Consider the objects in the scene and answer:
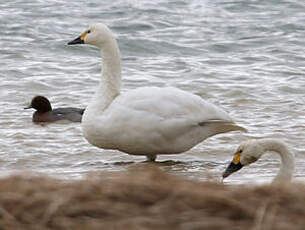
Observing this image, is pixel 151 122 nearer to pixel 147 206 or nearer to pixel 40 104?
pixel 40 104

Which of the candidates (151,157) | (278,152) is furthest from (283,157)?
(151,157)

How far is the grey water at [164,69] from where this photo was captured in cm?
891

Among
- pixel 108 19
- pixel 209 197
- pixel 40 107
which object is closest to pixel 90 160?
pixel 40 107

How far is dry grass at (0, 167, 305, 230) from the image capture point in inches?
133

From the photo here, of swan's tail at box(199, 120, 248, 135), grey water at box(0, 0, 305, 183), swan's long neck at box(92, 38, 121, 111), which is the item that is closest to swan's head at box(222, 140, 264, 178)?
grey water at box(0, 0, 305, 183)

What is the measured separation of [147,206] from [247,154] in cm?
293

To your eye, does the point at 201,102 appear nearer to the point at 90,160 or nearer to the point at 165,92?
the point at 165,92

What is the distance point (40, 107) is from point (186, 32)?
7216mm

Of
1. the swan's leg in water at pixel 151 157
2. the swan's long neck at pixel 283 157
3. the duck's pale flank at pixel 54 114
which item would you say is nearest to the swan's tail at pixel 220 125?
the swan's leg in water at pixel 151 157

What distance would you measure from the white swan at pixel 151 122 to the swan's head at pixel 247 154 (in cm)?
150

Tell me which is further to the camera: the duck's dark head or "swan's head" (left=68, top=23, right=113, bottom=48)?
the duck's dark head

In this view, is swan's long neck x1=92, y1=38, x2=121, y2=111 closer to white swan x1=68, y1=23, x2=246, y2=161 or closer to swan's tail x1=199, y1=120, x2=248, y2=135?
white swan x1=68, y1=23, x2=246, y2=161

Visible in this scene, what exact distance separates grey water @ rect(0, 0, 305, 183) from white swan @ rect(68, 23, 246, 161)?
36 centimetres

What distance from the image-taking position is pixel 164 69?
14609mm
